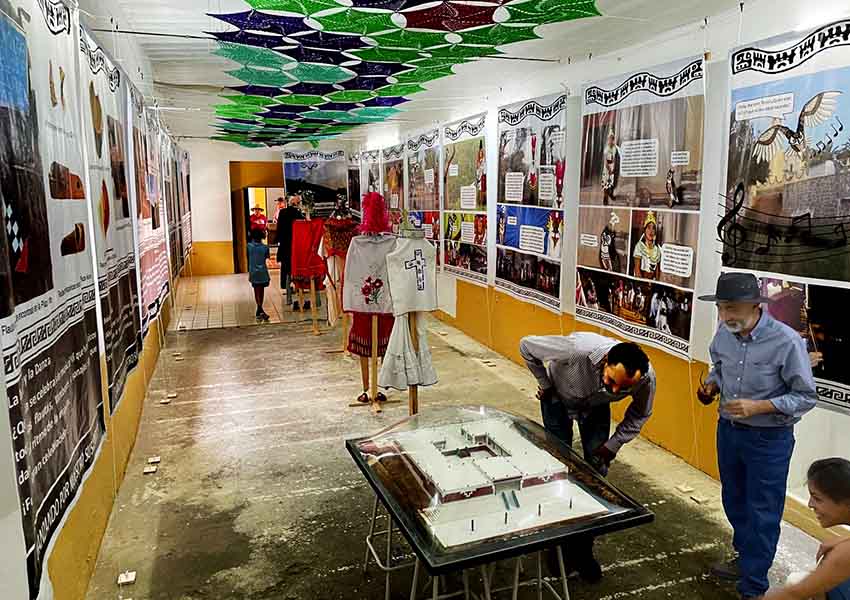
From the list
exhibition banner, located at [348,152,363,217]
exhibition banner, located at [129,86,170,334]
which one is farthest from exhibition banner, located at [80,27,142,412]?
exhibition banner, located at [348,152,363,217]

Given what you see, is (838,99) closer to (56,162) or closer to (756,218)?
(756,218)

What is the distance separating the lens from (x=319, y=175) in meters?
12.5

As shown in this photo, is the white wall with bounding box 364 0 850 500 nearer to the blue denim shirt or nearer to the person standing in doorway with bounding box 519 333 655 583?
the blue denim shirt

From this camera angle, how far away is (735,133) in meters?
3.51

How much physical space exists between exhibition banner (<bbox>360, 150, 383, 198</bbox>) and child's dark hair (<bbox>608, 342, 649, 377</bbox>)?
8.48m

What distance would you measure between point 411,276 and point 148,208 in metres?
2.03

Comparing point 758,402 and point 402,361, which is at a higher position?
point 758,402

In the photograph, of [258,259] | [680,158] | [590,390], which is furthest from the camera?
[258,259]

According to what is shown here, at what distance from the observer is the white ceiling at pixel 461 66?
11.4 feet

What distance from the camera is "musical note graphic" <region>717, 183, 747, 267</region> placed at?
11.5 feet

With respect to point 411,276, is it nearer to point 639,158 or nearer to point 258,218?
point 639,158

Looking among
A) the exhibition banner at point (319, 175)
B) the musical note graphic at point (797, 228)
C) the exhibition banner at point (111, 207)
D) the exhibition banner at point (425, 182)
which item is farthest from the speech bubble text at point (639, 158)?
the exhibition banner at point (319, 175)

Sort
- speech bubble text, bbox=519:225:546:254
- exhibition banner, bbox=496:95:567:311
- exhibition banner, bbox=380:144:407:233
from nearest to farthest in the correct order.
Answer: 1. exhibition banner, bbox=496:95:567:311
2. speech bubble text, bbox=519:225:546:254
3. exhibition banner, bbox=380:144:407:233

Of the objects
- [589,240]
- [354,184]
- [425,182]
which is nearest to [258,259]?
[425,182]
